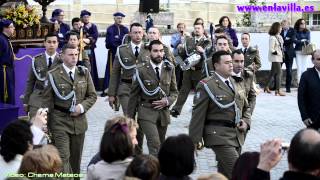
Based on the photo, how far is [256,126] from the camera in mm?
13094

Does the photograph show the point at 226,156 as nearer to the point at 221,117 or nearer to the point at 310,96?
the point at 221,117

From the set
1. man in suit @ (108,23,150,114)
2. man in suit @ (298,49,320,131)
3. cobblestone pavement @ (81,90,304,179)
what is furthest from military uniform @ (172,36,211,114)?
man in suit @ (298,49,320,131)

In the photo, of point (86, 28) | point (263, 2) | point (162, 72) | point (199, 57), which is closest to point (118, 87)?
point (162, 72)

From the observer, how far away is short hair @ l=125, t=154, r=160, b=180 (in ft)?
15.5

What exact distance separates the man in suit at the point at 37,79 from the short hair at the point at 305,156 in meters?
5.46

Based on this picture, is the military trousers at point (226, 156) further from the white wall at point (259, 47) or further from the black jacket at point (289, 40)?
the black jacket at point (289, 40)

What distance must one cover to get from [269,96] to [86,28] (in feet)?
16.2

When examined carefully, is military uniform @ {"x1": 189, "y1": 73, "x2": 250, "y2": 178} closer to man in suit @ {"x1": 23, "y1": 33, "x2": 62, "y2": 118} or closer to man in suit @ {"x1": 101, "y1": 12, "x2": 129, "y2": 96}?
man in suit @ {"x1": 23, "y1": 33, "x2": 62, "y2": 118}

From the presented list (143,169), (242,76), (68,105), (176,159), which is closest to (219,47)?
(242,76)

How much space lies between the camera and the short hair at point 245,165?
15.5 ft

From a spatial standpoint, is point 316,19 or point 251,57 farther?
point 316,19

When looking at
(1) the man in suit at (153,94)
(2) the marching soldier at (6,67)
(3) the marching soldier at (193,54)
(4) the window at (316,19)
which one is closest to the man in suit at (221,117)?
(1) the man in suit at (153,94)

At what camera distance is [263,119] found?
1398cm

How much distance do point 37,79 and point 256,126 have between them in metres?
4.99
